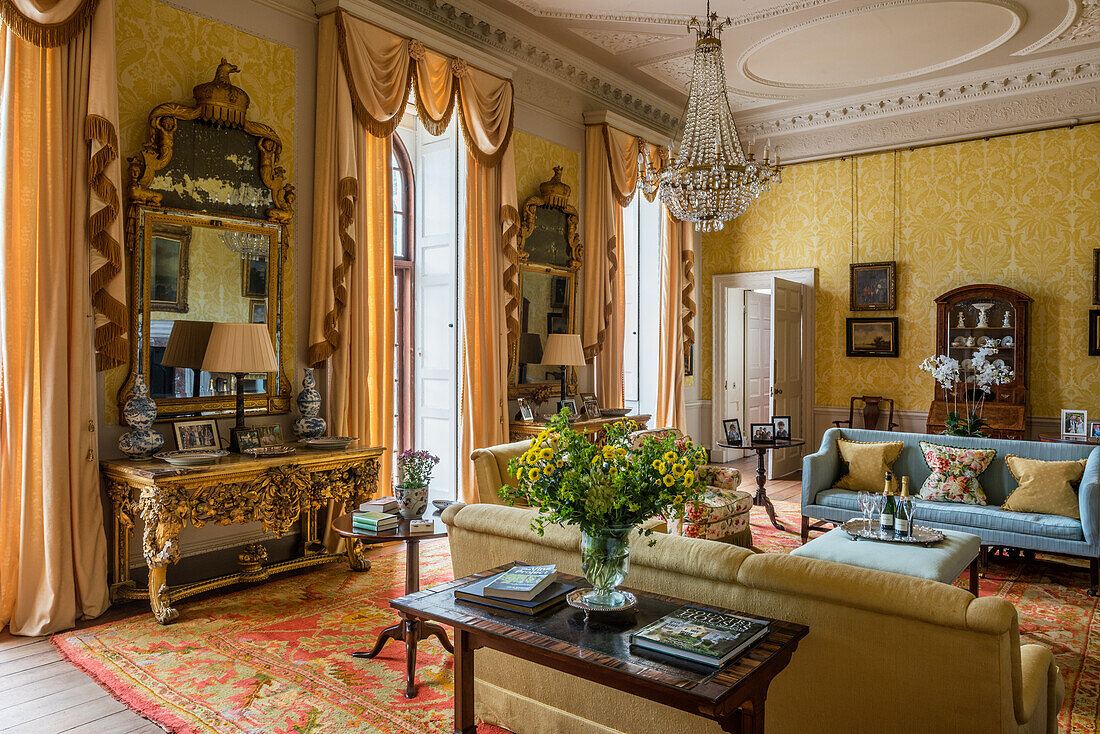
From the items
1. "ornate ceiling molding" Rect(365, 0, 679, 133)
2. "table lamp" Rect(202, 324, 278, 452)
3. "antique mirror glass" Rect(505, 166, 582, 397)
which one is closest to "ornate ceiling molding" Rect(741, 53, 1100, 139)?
"ornate ceiling molding" Rect(365, 0, 679, 133)

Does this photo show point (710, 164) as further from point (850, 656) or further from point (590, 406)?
point (850, 656)

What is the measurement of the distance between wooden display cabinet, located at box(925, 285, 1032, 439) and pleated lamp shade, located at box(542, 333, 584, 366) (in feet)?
13.1

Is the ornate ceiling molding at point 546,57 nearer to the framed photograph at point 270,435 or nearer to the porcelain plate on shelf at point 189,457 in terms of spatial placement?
the framed photograph at point 270,435

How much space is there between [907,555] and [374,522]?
2639mm

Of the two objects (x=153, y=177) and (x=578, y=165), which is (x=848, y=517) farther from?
(x=153, y=177)

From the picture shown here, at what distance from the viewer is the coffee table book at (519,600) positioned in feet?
6.84

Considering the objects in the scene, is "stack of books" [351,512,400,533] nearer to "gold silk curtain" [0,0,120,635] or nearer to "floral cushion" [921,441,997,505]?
"gold silk curtain" [0,0,120,635]

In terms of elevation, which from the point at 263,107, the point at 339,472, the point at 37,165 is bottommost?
the point at 339,472

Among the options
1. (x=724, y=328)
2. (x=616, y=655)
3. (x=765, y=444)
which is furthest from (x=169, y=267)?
(x=724, y=328)

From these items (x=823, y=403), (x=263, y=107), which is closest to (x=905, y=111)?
(x=823, y=403)

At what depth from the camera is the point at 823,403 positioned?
883cm

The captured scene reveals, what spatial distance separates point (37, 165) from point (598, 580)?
3.49 metres

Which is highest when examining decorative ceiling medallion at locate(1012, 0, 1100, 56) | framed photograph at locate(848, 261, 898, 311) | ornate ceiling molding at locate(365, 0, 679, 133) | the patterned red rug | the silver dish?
decorative ceiling medallion at locate(1012, 0, 1100, 56)

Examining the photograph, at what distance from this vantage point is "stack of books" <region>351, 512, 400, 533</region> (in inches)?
137
